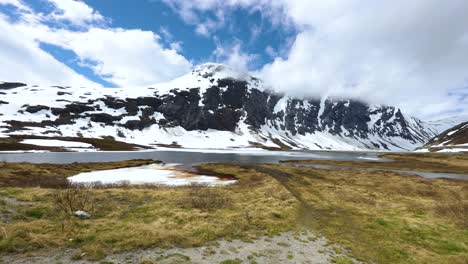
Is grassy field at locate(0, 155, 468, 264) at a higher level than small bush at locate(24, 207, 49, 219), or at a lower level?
lower

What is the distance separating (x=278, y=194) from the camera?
36719mm

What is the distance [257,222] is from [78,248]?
12.8 metres

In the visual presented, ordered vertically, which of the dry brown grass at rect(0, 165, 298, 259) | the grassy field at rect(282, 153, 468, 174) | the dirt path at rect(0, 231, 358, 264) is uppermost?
the grassy field at rect(282, 153, 468, 174)

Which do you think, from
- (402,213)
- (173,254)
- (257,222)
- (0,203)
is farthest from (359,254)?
(0,203)

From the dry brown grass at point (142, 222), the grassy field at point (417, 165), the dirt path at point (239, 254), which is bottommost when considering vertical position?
the dirt path at point (239, 254)

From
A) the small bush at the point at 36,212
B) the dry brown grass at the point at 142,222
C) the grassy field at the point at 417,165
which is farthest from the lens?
the grassy field at the point at 417,165

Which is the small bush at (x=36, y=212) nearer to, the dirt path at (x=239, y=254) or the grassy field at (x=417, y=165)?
the dirt path at (x=239, y=254)

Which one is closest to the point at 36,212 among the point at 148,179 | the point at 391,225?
the point at 391,225

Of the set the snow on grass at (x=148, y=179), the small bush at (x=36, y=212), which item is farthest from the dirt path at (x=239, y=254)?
the snow on grass at (x=148, y=179)

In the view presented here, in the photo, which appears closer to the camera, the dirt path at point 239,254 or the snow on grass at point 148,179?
the dirt path at point 239,254

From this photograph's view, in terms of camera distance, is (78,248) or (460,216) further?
(460,216)

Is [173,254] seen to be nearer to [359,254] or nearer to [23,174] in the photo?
[359,254]

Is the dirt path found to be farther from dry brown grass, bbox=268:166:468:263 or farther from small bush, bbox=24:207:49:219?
→ small bush, bbox=24:207:49:219

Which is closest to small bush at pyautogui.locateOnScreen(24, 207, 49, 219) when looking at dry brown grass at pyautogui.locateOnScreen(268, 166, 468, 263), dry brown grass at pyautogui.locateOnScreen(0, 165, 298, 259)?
dry brown grass at pyautogui.locateOnScreen(0, 165, 298, 259)
